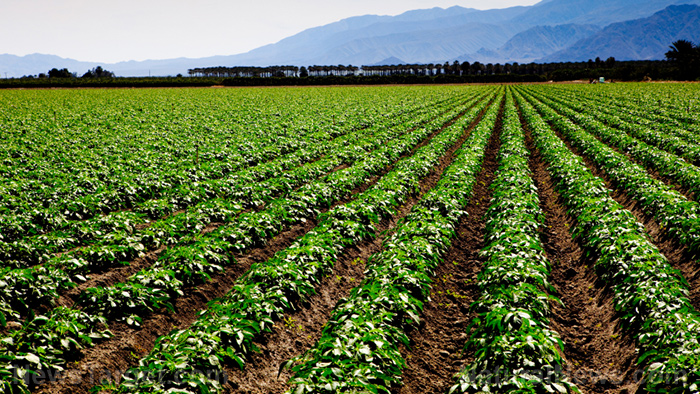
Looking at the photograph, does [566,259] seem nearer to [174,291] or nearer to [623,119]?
[174,291]

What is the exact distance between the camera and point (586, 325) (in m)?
7.27

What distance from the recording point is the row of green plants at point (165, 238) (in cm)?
683

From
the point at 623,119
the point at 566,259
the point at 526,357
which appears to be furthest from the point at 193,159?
the point at 623,119

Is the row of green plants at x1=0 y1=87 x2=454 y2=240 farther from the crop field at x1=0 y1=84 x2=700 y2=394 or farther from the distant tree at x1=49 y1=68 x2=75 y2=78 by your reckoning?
the distant tree at x1=49 y1=68 x2=75 y2=78

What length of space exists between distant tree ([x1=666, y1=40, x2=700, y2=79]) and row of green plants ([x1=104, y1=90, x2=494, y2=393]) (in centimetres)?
11868

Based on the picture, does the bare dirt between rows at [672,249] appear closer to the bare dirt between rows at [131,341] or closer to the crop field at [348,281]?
the crop field at [348,281]

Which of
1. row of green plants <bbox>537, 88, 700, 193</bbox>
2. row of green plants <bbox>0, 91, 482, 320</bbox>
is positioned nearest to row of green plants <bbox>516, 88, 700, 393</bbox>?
→ row of green plants <bbox>537, 88, 700, 193</bbox>

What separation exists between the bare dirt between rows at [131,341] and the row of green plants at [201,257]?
192mm

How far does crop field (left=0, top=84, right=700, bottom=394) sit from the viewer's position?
5.31 metres

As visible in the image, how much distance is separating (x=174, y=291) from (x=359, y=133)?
21213 mm

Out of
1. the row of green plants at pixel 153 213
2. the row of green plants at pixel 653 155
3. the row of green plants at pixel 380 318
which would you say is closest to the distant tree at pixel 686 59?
the row of green plants at pixel 653 155

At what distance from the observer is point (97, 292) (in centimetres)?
677

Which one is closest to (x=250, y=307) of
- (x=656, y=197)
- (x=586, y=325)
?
(x=586, y=325)

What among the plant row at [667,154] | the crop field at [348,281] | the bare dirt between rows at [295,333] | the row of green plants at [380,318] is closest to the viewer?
the row of green plants at [380,318]
